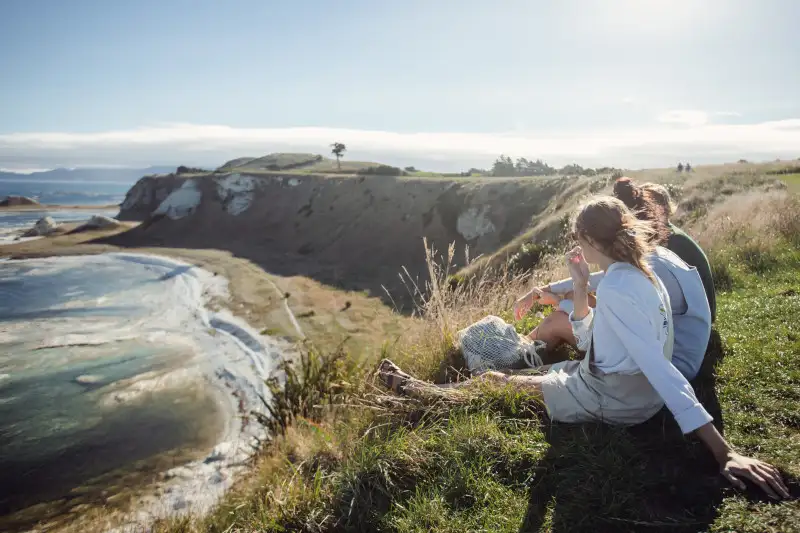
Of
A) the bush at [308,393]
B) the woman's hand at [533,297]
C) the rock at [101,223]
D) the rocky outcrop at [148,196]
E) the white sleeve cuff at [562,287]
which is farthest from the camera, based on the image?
the rocky outcrop at [148,196]

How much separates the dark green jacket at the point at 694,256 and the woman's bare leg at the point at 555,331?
126 centimetres

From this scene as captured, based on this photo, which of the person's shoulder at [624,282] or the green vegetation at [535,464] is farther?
the person's shoulder at [624,282]

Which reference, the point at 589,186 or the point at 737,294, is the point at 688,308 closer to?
the point at 737,294

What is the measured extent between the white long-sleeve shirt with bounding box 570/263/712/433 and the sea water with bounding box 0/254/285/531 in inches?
240

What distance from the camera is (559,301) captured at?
4.99 metres

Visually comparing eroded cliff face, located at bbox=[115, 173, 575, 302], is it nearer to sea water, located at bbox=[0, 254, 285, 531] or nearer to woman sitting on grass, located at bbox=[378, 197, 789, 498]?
sea water, located at bbox=[0, 254, 285, 531]

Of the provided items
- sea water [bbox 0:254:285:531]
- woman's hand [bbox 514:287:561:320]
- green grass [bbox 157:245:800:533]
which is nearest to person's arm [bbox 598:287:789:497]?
green grass [bbox 157:245:800:533]

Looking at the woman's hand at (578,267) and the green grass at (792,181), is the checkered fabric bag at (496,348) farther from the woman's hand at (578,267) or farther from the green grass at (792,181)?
the green grass at (792,181)

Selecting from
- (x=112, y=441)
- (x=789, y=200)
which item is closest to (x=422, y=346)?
(x=112, y=441)

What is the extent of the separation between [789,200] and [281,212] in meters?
35.4

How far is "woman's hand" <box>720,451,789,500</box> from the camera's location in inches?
99.5

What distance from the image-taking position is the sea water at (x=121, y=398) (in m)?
8.74

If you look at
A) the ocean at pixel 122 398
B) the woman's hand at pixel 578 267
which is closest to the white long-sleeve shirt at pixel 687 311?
the woman's hand at pixel 578 267

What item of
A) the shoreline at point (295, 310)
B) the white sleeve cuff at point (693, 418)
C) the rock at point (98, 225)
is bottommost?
the shoreline at point (295, 310)
